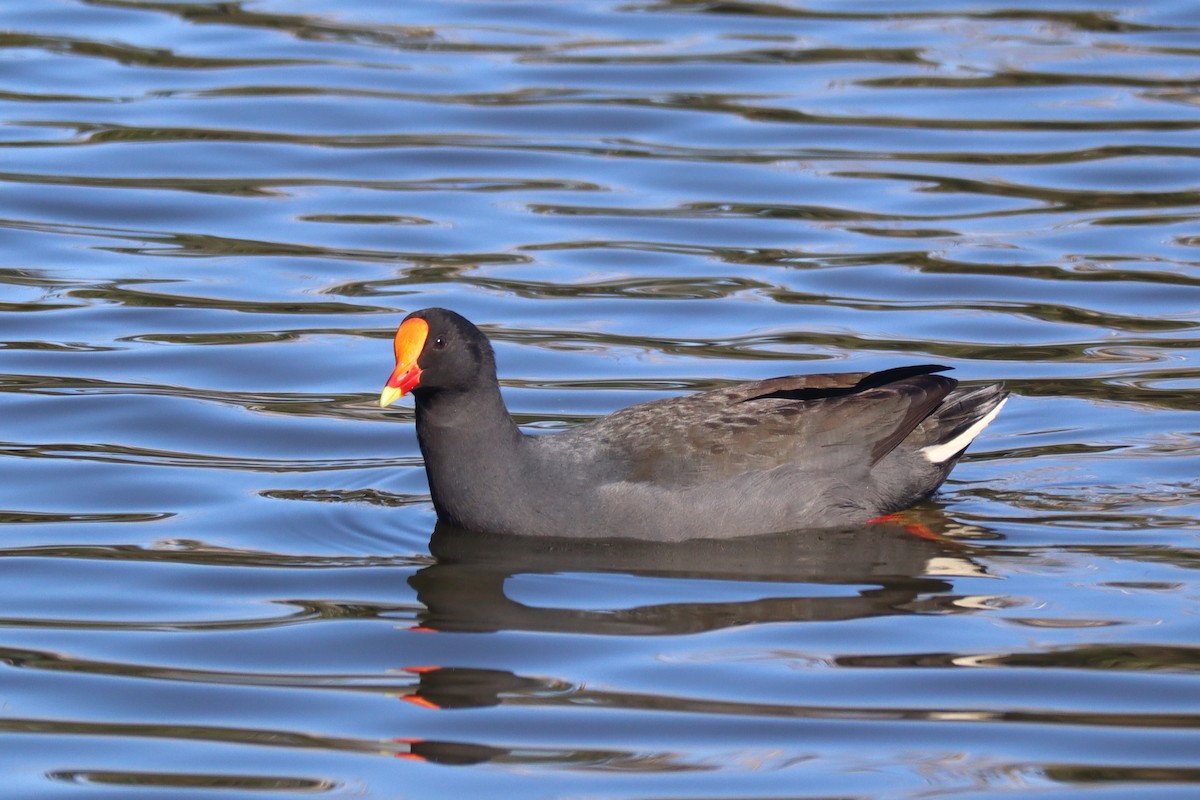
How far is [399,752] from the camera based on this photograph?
6184 mm

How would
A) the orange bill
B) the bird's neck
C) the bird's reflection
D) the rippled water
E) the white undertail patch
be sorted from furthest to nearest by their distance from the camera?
the white undertail patch → the bird's neck → the orange bill → the bird's reflection → the rippled water

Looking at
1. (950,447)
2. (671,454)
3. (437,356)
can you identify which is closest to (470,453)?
(437,356)

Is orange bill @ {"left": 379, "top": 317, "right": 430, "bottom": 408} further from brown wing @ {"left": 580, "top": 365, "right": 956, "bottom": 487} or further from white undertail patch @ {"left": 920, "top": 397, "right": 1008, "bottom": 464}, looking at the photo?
white undertail patch @ {"left": 920, "top": 397, "right": 1008, "bottom": 464}

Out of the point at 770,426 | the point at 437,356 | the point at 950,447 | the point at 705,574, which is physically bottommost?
the point at 705,574

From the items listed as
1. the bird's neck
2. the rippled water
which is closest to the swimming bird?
the bird's neck

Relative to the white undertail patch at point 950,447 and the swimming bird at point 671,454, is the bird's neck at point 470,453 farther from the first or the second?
the white undertail patch at point 950,447

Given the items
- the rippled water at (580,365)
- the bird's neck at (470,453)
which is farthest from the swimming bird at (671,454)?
the rippled water at (580,365)

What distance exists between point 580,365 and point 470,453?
8.63 feet

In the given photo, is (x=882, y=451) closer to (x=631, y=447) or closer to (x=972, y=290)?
(x=631, y=447)

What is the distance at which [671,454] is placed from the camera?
8328mm

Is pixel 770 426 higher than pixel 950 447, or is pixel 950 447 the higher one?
pixel 770 426

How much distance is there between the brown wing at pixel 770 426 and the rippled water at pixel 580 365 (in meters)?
0.36

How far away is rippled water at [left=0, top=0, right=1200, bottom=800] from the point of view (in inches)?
250

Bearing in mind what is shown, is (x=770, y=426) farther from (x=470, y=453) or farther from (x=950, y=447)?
(x=470, y=453)
